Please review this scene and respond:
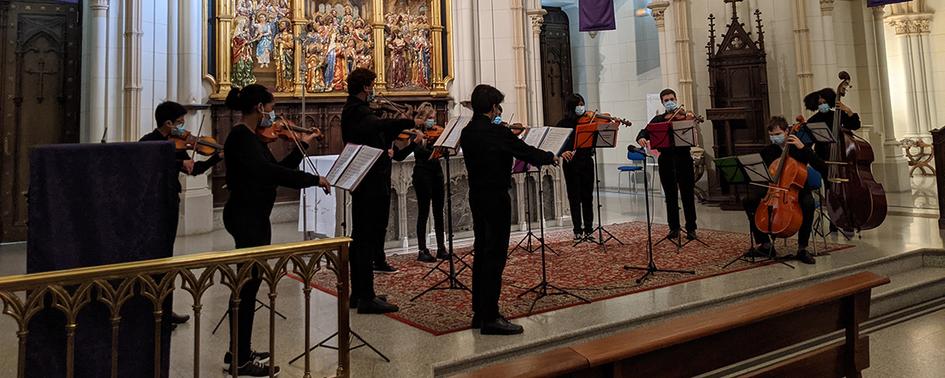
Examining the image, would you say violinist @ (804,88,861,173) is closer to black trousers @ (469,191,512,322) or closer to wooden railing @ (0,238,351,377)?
black trousers @ (469,191,512,322)

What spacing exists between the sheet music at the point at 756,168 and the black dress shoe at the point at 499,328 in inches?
122

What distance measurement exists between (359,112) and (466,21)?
7037mm

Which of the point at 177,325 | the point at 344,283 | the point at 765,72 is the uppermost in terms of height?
the point at 765,72

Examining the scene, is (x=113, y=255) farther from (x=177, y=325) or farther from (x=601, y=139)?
(x=601, y=139)

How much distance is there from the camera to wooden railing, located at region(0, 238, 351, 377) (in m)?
2.01

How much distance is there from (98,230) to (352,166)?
146 centimetres

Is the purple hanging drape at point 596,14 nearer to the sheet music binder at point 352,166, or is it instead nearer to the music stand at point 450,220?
the music stand at point 450,220

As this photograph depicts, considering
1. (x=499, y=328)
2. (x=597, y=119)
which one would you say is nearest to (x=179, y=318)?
(x=499, y=328)

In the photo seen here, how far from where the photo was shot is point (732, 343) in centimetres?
237

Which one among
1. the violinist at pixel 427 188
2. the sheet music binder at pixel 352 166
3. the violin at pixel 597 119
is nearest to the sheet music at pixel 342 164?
the sheet music binder at pixel 352 166

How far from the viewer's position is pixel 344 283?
270cm

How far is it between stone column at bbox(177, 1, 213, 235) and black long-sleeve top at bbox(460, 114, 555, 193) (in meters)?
6.53

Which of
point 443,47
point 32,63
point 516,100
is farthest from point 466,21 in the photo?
point 32,63

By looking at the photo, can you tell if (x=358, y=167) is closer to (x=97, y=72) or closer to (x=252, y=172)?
(x=252, y=172)
